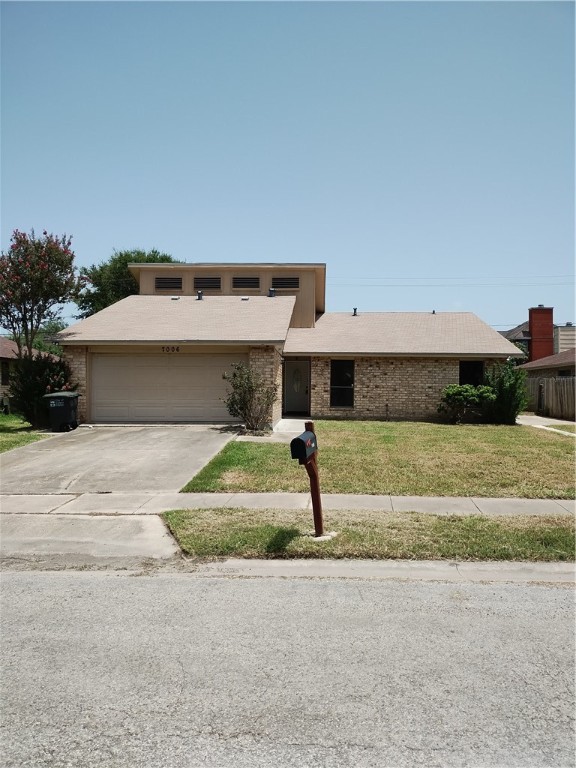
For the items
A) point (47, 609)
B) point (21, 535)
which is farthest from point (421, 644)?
point (21, 535)

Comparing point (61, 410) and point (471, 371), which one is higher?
point (471, 371)

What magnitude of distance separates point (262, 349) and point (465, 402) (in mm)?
7371

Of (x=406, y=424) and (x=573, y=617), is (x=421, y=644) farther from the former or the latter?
(x=406, y=424)

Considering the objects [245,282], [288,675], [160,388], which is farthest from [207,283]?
[288,675]

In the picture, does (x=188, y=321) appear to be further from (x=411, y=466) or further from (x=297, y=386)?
(x=411, y=466)

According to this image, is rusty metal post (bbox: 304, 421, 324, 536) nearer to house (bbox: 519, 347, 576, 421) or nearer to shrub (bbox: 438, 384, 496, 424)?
shrub (bbox: 438, 384, 496, 424)

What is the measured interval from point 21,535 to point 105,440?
764 cm

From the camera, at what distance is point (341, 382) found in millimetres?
21719

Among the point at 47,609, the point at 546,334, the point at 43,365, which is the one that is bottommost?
the point at 47,609

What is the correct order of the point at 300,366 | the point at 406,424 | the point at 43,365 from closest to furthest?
1. the point at 43,365
2. the point at 406,424
3. the point at 300,366

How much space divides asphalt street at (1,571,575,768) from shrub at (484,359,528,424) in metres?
15.5

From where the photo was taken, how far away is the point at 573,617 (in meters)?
4.51

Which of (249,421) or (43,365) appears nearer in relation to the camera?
(249,421)

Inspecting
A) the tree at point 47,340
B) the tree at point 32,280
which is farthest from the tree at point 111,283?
the tree at point 32,280
